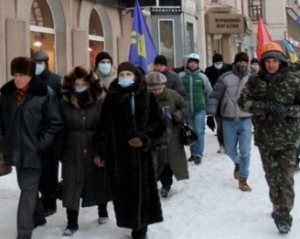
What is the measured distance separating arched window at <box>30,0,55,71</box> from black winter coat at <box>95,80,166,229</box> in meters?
8.09

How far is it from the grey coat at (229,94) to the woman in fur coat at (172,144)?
749 millimetres

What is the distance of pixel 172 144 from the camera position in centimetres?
778

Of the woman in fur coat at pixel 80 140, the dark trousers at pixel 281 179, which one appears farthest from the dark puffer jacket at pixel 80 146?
the dark trousers at pixel 281 179

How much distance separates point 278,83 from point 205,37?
70.9 feet

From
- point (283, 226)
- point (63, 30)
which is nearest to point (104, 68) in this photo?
point (283, 226)

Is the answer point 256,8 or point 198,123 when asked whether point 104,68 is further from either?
point 256,8

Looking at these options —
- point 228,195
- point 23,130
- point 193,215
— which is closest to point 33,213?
point 23,130

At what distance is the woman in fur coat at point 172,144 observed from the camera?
298 inches

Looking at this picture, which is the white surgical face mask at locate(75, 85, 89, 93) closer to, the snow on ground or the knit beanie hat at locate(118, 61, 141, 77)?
the knit beanie hat at locate(118, 61, 141, 77)

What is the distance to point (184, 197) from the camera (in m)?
7.82

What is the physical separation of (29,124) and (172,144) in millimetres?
2610

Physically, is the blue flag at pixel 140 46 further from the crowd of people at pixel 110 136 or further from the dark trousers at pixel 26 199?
the dark trousers at pixel 26 199

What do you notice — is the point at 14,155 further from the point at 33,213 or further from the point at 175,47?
the point at 175,47

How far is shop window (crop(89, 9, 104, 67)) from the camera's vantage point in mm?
16078
